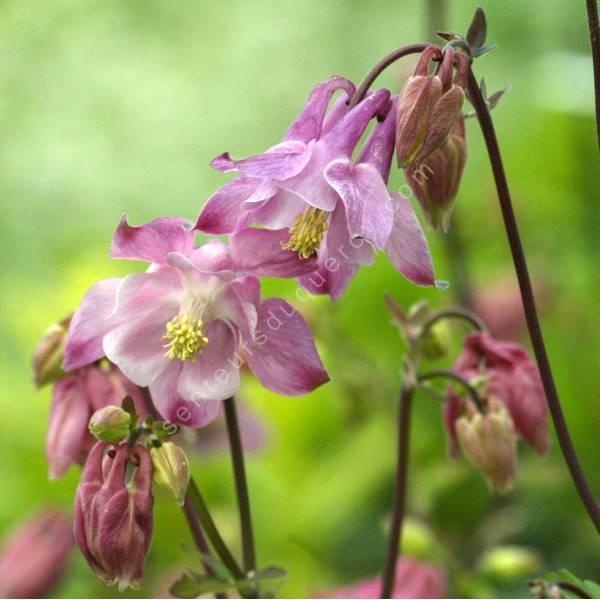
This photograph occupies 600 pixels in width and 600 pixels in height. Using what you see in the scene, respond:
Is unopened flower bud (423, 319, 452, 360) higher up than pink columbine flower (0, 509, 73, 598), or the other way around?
unopened flower bud (423, 319, 452, 360)

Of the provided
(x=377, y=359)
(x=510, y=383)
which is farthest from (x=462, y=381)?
(x=377, y=359)

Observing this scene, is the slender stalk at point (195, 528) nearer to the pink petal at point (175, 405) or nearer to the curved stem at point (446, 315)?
the pink petal at point (175, 405)

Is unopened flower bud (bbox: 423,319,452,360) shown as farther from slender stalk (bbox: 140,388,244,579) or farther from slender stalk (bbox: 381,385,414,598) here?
slender stalk (bbox: 140,388,244,579)

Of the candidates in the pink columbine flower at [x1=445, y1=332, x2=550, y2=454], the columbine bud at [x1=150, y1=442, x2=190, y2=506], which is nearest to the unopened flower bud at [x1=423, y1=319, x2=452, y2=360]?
the pink columbine flower at [x1=445, y1=332, x2=550, y2=454]

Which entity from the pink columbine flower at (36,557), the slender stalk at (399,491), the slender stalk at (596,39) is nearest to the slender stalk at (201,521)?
the slender stalk at (399,491)

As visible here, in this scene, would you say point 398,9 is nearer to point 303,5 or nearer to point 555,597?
point 303,5

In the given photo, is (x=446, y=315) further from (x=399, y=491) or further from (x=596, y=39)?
(x=596, y=39)
